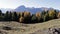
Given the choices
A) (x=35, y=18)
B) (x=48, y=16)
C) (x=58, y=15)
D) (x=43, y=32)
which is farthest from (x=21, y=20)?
(x=43, y=32)

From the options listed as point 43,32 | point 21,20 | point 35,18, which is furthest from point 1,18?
point 43,32

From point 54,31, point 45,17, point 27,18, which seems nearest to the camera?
point 54,31

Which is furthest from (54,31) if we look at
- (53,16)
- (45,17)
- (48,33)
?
(53,16)

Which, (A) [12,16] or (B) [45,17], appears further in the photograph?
(A) [12,16]

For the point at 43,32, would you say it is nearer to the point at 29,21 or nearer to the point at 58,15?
the point at 29,21

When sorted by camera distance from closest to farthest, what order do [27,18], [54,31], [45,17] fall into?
[54,31]
[45,17]
[27,18]

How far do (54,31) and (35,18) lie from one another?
48.9m

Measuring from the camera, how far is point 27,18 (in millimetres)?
83125

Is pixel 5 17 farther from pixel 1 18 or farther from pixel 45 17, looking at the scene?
pixel 45 17

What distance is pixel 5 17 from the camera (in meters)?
84.8

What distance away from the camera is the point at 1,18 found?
82.8 meters

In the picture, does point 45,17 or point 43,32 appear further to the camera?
point 45,17

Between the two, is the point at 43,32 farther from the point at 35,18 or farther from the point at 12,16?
the point at 12,16

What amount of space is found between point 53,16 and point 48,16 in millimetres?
2766
